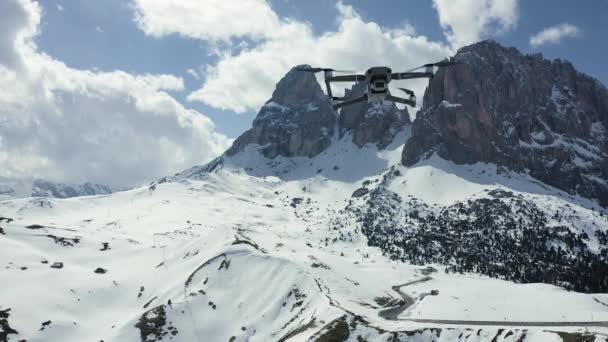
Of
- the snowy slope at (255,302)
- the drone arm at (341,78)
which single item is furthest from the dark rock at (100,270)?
the drone arm at (341,78)

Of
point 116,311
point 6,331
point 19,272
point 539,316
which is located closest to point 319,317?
point 539,316

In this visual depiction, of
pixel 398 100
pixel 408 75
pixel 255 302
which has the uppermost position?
pixel 255 302

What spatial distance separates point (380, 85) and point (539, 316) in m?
90.1

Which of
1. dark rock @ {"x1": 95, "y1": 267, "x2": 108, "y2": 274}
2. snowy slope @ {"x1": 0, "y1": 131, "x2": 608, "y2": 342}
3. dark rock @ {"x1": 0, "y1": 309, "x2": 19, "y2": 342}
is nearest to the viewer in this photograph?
snowy slope @ {"x1": 0, "y1": 131, "x2": 608, "y2": 342}

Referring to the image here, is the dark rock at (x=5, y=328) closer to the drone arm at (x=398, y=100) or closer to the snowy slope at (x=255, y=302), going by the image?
the snowy slope at (x=255, y=302)

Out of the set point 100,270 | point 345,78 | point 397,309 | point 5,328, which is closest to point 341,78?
point 345,78

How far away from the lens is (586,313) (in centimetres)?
10575

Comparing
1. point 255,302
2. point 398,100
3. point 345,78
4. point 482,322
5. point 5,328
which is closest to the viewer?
point 345,78

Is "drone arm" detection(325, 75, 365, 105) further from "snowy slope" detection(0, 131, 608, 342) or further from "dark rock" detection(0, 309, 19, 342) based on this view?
"dark rock" detection(0, 309, 19, 342)

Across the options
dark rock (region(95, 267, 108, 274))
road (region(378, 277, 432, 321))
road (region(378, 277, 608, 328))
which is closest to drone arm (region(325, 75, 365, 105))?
road (region(378, 277, 608, 328))

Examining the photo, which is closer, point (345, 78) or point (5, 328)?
point (345, 78)

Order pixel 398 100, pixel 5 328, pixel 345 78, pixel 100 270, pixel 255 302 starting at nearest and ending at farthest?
pixel 345 78
pixel 398 100
pixel 5 328
pixel 255 302
pixel 100 270

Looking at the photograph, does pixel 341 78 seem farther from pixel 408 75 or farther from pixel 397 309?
pixel 397 309

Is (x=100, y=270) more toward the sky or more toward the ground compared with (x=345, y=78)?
more toward the sky
